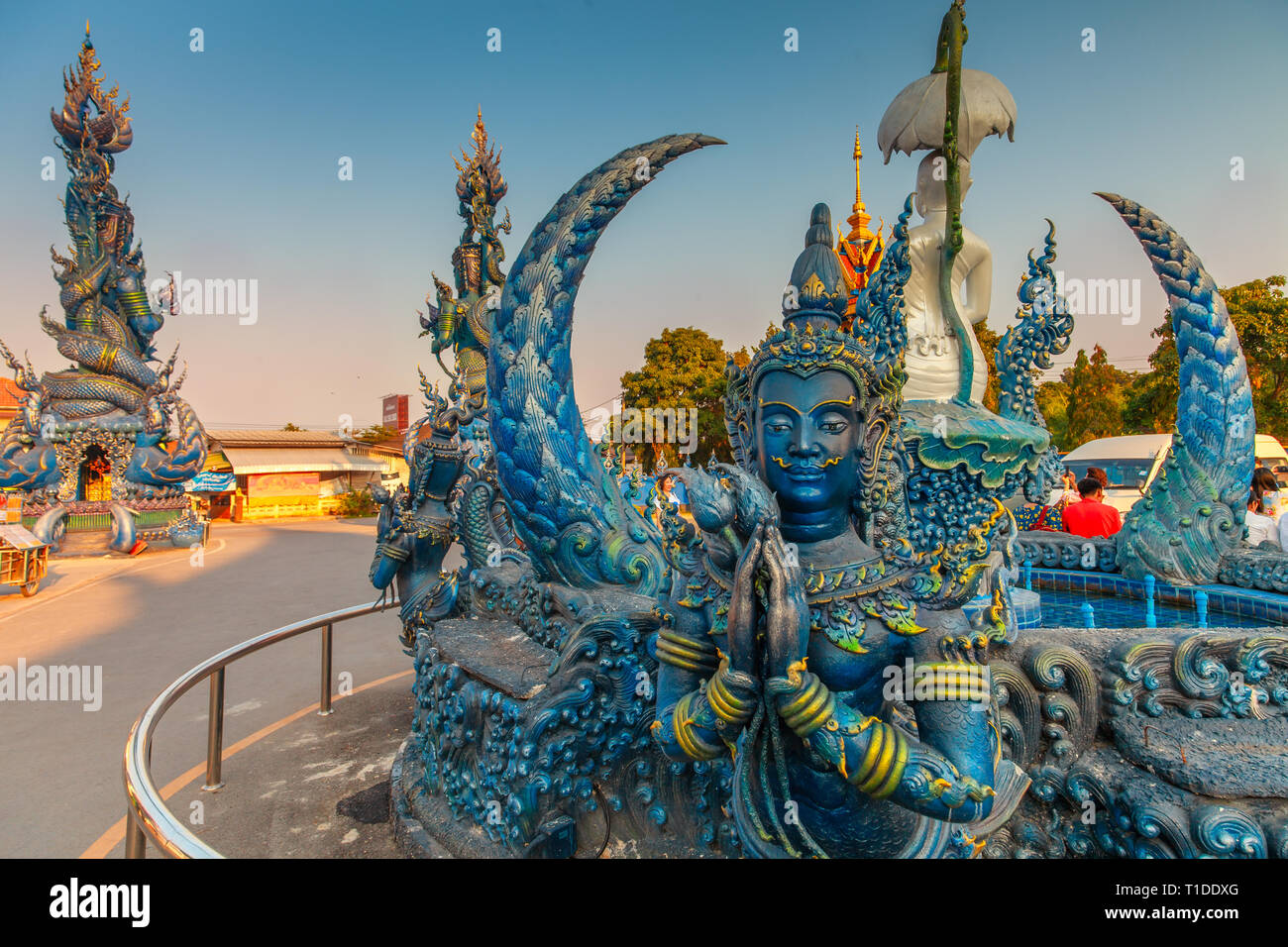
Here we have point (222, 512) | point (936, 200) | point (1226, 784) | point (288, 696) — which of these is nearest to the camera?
point (1226, 784)

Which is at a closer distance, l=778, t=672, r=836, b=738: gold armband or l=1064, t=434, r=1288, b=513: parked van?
l=778, t=672, r=836, b=738: gold armband

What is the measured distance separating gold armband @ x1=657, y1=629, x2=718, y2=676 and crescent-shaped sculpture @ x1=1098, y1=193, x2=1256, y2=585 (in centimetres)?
480

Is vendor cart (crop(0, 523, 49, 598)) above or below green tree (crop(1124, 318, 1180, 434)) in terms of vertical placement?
below

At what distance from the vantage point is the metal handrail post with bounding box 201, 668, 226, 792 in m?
4.42

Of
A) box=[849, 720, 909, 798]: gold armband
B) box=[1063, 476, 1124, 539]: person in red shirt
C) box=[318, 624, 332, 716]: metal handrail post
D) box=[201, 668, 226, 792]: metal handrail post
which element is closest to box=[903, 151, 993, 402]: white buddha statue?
box=[1063, 476, 1124, 539]: person in red shirt

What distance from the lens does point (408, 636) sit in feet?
18.1

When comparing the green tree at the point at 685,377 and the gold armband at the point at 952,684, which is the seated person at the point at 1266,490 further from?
the green tree at the point at 685,377

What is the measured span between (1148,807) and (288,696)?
6620mm

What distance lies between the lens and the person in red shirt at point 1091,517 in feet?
21.3

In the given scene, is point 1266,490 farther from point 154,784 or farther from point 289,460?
point 289,460

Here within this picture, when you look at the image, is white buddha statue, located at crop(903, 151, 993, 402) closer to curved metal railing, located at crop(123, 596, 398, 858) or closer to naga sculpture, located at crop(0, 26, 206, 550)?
curved metal railing, located at crop(123, 596, 398, 858)

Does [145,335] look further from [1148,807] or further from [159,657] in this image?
[1148,807]

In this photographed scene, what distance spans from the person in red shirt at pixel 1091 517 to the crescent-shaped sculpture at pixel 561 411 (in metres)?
4.56
